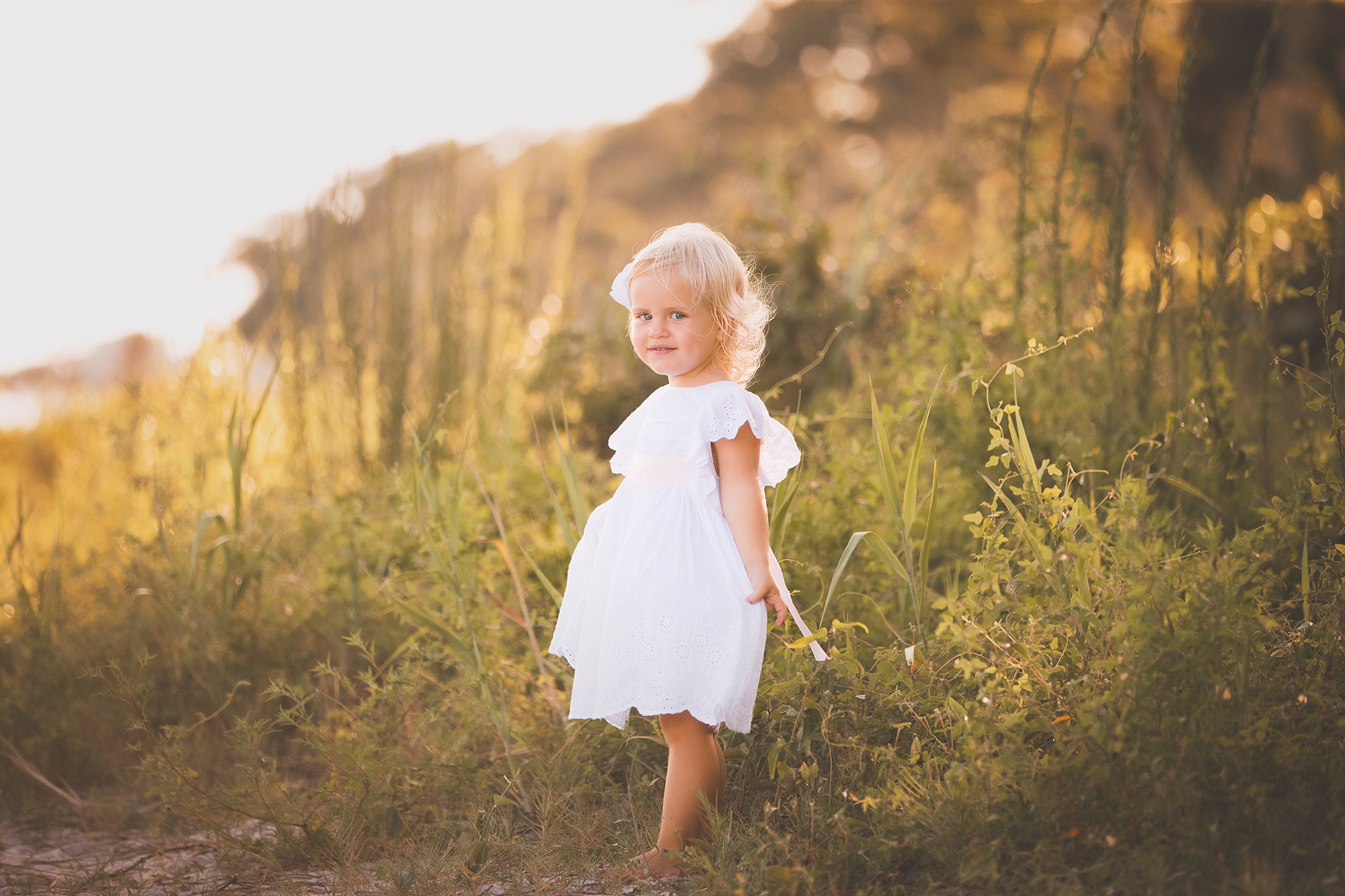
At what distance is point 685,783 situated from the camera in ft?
6.55

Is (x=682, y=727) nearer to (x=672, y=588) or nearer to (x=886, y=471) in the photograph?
(x=672, y=588)

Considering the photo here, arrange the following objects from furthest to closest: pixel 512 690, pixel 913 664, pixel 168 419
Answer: pixel 168 419 → pixel 512 690 → pixel 913 664

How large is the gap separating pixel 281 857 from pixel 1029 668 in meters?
1.68

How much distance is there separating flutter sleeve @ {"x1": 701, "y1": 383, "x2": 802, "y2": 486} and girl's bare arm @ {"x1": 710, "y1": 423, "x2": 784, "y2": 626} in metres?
0.03

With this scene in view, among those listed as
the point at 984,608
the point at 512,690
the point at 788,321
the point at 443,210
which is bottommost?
the point at 512,690

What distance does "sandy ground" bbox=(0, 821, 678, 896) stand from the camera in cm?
201

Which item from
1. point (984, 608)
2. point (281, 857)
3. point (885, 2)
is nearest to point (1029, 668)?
point (984, 608)

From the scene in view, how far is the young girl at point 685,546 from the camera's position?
6.33 feet

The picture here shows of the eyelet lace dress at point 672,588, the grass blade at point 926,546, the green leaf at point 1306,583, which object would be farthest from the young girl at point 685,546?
the green leaf at point 1306,583

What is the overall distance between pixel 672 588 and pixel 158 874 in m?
1.39

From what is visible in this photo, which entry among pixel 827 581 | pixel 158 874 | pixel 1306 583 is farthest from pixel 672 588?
pixel 158 874

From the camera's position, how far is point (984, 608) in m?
2.03

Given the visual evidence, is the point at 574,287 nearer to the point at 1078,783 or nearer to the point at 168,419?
the point at 168,419

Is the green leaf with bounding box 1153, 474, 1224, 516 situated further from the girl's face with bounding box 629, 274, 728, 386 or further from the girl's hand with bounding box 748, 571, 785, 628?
the girl's face with bounding box 629, 274, 728, 386
